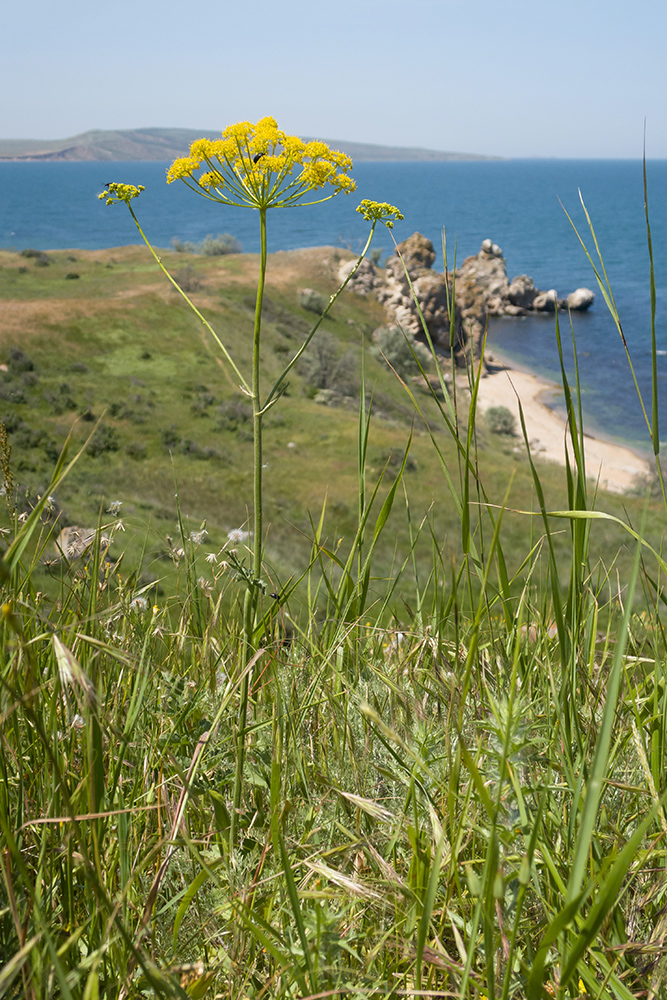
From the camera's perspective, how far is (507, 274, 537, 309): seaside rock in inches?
2645

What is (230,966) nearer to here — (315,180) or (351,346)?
(315,180)

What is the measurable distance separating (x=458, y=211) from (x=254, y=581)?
504 feet

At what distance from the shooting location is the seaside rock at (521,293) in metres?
67.2

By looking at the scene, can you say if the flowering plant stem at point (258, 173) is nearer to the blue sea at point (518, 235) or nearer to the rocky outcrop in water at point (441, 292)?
the blue sea at point (518, 235)

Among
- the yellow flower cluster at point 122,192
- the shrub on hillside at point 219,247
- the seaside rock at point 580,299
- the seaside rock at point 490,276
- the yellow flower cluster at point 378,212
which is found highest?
the shrub on hillside at point 219,247

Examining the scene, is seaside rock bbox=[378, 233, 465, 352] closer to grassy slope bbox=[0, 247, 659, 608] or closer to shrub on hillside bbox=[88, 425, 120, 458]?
grassy slope bbox=[0, 247, 659, 608]

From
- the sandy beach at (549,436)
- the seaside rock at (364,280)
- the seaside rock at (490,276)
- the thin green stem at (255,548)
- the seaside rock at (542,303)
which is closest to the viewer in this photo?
the thin green stem at (255,548)

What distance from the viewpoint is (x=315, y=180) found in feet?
5.03

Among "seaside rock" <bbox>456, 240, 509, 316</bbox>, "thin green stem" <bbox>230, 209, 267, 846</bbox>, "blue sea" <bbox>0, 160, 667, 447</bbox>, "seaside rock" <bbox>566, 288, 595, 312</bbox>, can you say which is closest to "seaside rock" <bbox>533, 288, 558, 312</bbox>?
"blue sea" <bbox>0, 160, 667, 447</bbox>

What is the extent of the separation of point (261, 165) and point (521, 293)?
235ft

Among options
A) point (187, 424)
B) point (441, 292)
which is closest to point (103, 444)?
point (187, 424)

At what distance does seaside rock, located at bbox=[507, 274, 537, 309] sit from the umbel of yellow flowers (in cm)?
7091

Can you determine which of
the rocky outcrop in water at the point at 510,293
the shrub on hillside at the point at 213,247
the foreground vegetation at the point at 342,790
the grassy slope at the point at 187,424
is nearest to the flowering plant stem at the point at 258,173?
the foreground vegetation at the point at 342,790

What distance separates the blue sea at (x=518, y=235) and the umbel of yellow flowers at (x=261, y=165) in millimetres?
19622
